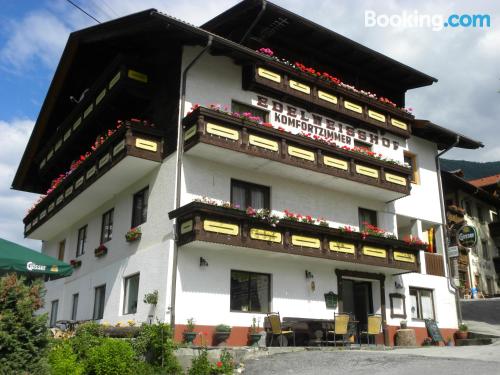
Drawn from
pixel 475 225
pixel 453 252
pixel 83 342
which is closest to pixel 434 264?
pixel 453 252

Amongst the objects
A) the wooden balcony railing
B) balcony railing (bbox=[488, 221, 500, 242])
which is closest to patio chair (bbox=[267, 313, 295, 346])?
the wooden balcony railing

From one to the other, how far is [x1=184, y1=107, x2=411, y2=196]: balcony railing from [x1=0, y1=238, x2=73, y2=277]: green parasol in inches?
199

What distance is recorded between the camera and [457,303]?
24.1m

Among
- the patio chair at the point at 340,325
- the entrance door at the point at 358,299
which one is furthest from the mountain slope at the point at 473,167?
the patio chair at the point at 340,325

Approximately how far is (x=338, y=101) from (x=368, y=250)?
5.84 meters

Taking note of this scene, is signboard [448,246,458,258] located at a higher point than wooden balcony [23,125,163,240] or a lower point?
lower

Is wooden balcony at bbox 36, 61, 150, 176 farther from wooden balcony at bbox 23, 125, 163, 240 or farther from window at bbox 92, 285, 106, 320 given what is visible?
window at bbox 92, 285, 106, 320

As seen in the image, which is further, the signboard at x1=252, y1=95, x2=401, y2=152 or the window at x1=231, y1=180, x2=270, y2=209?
the signboard at x1=252, y1=95, x2=401, y2=152

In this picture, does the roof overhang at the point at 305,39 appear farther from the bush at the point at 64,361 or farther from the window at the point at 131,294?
the bush at the point at 64,361

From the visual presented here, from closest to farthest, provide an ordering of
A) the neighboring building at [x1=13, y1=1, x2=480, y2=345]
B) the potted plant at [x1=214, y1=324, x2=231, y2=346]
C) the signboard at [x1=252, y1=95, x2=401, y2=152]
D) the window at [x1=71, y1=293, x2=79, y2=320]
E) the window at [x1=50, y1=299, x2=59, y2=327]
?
the potted plant at [x1=214, y1=324, x2=231, y2=346]
the neighboring building at [x1=13, y1=1, x2=480, y2=345]
the signboard at [x1=252, y1=95, x2=401, y2=152]
the window at [x1=71, y1=293, x2=79, y2=320]
the window at [x1=50, y1=299, x2=59, y2=327]

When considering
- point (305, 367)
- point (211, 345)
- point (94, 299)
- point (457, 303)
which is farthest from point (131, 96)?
point (457, 303)

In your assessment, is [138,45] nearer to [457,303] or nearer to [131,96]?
[131,96]

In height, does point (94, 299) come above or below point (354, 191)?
below

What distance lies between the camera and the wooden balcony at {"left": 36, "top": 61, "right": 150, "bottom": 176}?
19.6 m
